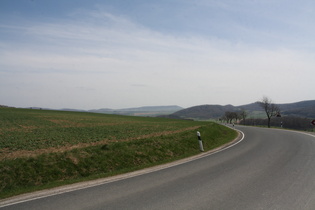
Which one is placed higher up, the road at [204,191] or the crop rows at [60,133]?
the crop rows at [60,133]

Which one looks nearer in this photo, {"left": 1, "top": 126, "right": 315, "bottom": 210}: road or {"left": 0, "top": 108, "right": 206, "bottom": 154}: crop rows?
{"left": 1, "top": 126, "right": 315, "bottom": 210}: road

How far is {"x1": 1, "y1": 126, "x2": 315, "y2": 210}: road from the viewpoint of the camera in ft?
19.2

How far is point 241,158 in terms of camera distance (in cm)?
1159

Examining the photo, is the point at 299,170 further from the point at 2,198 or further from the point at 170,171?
the point at 2,198

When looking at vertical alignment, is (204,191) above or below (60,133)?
below

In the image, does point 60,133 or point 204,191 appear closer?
point 204,191

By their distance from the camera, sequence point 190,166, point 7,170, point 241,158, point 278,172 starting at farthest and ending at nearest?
point 241,158, point 190,166, point 278,172, point 7,170

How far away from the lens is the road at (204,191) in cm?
586

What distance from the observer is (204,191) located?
268 inches

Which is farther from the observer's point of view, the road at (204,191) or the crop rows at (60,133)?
the crop rows at (60,133)

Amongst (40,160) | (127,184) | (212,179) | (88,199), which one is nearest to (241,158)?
(212,179)

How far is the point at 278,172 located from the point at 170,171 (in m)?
4.01

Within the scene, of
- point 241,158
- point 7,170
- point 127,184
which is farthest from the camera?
point 241,158

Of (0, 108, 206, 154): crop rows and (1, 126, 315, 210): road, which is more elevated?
(0, 108, 206, 154): crop rows
